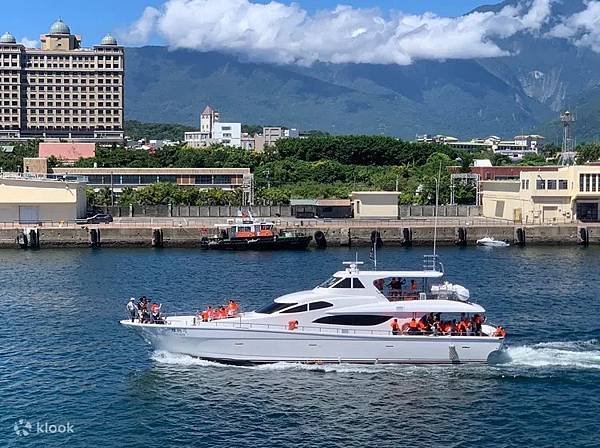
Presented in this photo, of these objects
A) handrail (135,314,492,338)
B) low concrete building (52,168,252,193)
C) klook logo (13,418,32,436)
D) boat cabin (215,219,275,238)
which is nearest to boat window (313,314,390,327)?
handrail (135,314,492,338)

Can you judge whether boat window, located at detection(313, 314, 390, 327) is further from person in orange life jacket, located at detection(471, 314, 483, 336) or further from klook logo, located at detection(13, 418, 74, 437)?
klook logo, located at detection(13, 418, 74, 437)

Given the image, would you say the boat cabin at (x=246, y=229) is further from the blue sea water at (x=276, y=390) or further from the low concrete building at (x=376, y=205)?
the blue sea water at (x=276, y=390)

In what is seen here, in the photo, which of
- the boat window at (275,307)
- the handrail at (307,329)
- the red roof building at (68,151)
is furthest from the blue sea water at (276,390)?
the red roof building at (68,151)

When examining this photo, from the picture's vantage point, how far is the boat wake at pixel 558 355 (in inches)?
1387

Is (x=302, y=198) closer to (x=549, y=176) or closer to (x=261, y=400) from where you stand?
(x=549, y=176)

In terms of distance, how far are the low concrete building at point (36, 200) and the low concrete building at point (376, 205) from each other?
27587 mm

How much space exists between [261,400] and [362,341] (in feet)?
17.8

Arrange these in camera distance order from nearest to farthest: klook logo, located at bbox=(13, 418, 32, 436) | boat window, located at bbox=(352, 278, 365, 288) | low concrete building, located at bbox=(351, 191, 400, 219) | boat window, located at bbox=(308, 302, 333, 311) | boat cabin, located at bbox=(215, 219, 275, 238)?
klook logo, located at bbox=(13, 418, 32, 436), boat window, located at bbox=(308, 302, 333, 311), boat window, located at bbox=(352, 278, 365, 288), boat cabin, located at bbox=(215, 219, 275, 238), low concrete building, located at bbox=(351, 191, 400, 219)

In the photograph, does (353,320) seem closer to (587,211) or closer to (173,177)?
(587,211)

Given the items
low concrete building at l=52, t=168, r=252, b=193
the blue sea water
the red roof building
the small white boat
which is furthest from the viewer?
the red roof building

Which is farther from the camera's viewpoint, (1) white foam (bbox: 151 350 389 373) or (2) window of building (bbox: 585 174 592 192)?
(2) window of building (bbox: 585 174 592 192)

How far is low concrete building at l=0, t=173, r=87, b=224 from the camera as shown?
266ft

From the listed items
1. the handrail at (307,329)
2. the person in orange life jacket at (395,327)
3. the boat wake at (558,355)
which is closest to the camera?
the handrail at (307,329)

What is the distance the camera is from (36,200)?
8138 cm
